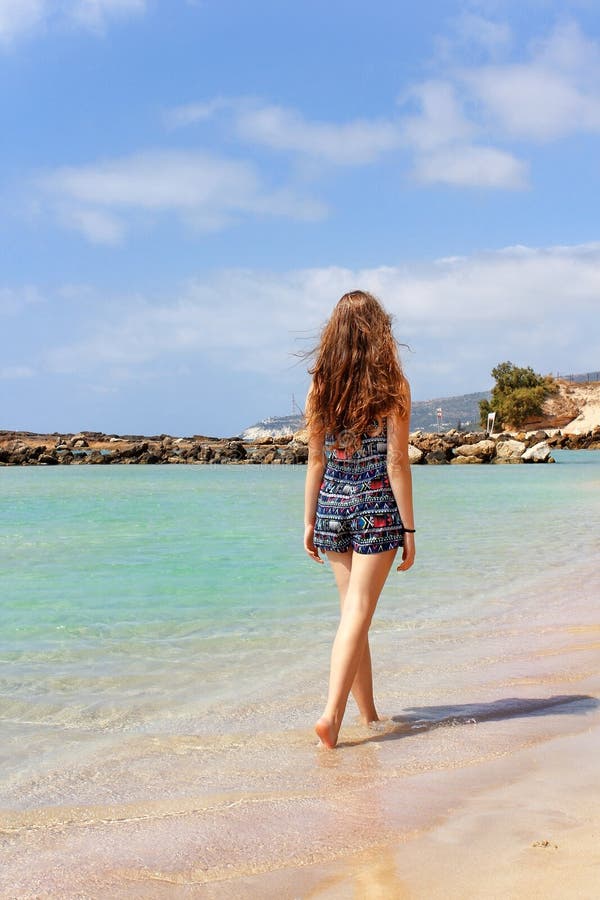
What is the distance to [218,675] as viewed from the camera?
5.58 meters

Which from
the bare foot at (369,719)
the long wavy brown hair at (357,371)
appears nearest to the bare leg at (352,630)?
the bare foot at (369,719)

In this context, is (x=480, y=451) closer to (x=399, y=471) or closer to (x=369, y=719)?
(x=369, y=719)

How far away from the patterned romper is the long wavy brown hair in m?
0.10

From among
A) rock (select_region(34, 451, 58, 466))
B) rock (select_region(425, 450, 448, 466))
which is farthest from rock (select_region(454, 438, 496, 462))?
rock (select_region(34, 451, 58, 466))

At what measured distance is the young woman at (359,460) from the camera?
163 inches

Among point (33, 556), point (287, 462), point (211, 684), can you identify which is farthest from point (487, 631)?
point (287, 462)

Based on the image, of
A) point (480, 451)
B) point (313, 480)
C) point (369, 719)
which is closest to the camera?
point (313, 480)

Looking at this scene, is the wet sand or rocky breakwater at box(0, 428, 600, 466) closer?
the wet sand

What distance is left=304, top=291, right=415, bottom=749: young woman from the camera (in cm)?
413

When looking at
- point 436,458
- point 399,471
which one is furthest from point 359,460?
point 436,458

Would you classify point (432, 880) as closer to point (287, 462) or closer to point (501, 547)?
point (501, 547)

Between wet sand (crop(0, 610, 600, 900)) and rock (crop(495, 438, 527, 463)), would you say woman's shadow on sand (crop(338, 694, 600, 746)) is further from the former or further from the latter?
rock (crop(495, 438, 527, 463))

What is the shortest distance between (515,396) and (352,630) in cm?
9543

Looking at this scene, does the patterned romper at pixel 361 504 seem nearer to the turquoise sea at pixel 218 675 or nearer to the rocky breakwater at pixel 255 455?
the turquoise sea at pixel 218 675
